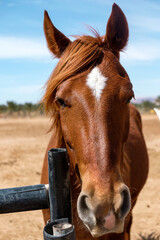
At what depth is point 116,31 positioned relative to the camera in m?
2.11

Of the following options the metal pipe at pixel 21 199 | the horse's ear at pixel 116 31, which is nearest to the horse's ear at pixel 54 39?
the horse's ear at pixel 116 31

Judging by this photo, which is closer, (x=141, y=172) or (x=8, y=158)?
(x=141, y=172)

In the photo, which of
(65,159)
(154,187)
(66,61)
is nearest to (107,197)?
(65,159)

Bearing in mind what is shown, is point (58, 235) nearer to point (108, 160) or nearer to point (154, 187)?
point (108, 160)

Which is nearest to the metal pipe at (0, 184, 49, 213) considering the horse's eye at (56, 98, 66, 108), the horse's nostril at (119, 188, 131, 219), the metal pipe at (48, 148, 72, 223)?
the metal pipe at (48, 148, 72, 223)

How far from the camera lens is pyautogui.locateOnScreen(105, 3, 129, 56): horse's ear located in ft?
6.76

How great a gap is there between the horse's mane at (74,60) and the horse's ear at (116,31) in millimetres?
96

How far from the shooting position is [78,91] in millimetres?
1678

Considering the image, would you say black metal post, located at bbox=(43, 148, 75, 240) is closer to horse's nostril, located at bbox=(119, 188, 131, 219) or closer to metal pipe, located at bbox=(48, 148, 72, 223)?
metal pipe, located at bbox=(48, 148, 72, 223)

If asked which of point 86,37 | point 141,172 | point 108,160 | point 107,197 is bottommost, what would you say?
point 141,172

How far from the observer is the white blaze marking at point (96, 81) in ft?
5.35

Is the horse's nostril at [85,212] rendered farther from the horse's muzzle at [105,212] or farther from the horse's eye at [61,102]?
the horse's eye at [61,102]

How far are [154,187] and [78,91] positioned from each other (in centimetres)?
576

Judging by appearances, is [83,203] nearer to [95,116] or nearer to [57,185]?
[57,185]
